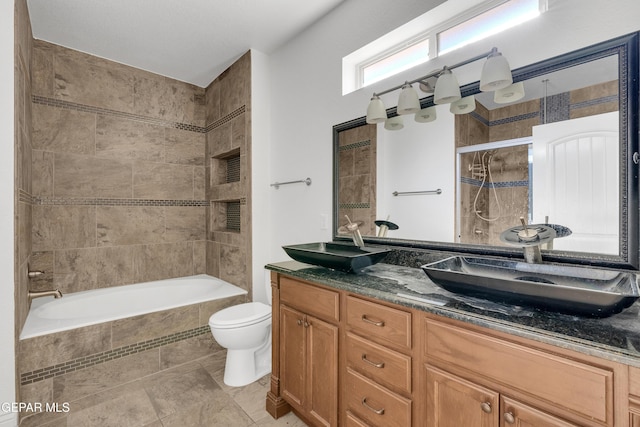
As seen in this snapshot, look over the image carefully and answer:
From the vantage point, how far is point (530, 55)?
131cm

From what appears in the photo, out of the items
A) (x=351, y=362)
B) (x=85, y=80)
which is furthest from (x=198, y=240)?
(x=351, y=362)

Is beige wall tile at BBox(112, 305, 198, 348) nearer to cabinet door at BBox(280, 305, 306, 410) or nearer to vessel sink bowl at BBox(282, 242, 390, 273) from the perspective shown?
cabinet door at BBox(280, 305, 306, 410)

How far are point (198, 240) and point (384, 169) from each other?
2513 millimetres

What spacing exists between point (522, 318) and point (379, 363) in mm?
571

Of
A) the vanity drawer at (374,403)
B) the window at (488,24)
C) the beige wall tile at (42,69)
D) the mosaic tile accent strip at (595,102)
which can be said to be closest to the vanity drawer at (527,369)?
the vanity drawer at (374,403)

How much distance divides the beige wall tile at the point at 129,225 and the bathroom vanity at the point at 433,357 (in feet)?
6.79

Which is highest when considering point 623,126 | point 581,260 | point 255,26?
point 255,26

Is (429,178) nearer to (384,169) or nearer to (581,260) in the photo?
(384,169)

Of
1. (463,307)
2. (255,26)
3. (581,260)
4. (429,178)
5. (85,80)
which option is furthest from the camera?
(85,80)

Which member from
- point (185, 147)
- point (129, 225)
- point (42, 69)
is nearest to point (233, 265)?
point (129, 225)

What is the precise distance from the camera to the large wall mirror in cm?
111

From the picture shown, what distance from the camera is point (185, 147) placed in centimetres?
341

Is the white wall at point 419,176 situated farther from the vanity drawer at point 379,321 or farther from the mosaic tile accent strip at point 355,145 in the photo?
the vanity drawer at point 379,321

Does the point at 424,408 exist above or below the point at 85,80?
below
